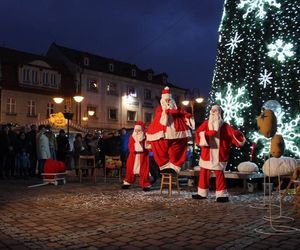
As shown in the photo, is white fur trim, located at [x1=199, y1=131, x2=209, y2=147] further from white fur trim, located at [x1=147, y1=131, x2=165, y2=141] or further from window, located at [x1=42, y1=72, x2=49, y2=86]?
window, located at [x1=42, y1=72, x2=49, y2=86]

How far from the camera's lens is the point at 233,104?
12250 millimetres

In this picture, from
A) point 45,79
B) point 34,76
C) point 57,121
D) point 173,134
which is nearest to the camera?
point 173,134

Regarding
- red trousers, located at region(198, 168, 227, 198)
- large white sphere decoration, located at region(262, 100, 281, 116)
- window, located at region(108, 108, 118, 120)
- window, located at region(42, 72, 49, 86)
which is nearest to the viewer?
red trousers, located at region(198, 168, 227, 198)

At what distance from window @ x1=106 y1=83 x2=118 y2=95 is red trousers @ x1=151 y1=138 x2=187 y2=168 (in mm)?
34543

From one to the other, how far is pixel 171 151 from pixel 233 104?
9.40 feet

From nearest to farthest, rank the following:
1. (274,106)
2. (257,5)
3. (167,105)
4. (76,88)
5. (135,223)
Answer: (135,223)
(167,105)
(274,106)
(257,5)
(76,88)

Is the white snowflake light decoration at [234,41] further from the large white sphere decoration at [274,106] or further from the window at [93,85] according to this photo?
the window at [93,85]

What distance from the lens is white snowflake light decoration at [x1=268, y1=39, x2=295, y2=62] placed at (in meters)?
11.4

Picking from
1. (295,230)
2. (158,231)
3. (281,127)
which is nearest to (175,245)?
(158,231)

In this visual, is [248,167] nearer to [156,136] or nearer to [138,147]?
[156,136]

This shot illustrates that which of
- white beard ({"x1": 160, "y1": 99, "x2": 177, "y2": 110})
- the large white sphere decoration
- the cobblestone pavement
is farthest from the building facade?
the cobblestone pavement

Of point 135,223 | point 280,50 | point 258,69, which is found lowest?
point 135,223

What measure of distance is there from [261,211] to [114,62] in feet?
136

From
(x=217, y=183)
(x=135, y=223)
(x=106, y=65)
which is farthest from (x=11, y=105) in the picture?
(x=135, y=223)
